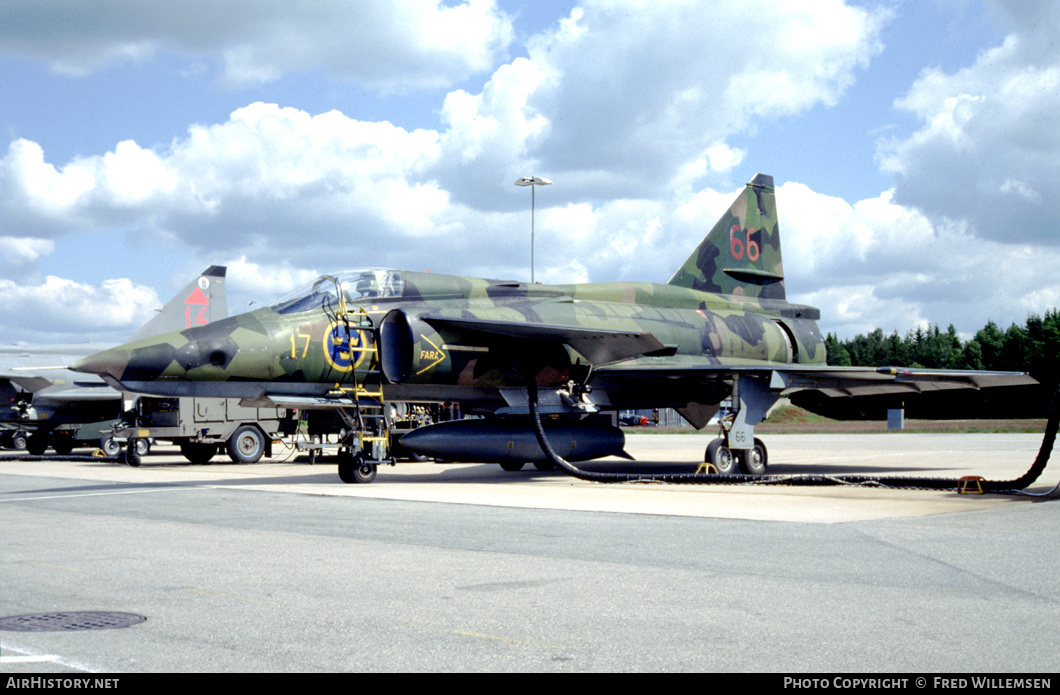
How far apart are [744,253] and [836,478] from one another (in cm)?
843

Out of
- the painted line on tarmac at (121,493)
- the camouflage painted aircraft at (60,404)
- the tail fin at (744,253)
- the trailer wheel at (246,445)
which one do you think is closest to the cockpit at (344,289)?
the painted line on tarmac at (121,493)

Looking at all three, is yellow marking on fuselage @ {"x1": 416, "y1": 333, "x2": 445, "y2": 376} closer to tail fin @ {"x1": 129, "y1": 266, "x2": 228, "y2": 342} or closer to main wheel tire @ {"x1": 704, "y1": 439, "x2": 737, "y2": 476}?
main wheel tire @ {"x1": 704, "y1": 439, "x2": 737, "y2": 476}

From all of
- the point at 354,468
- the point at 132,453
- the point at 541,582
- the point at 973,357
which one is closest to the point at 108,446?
the point at 132,453

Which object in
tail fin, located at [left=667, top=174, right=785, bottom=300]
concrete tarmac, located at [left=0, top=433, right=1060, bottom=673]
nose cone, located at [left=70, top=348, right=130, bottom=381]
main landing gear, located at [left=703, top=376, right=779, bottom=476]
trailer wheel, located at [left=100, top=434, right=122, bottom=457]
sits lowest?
trailer wheel, located at [left=100, top=434, right=122, bottom=457]

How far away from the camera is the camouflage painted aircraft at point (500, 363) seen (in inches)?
562

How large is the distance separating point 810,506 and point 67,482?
12322mm

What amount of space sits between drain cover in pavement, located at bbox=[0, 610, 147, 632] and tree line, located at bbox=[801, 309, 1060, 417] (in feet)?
38.0

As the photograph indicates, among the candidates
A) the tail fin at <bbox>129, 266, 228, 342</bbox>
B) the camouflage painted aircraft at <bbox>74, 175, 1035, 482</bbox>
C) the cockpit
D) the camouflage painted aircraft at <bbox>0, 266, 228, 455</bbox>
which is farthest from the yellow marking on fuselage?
the tail fin at <bbox>129, 266, 228, 342</bbox>

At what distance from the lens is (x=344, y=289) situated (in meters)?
15.4

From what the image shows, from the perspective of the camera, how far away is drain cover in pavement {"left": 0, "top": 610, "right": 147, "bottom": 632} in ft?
16.6

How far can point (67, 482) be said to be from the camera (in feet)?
55.4

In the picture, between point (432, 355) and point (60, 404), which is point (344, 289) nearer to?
point (432, 355)

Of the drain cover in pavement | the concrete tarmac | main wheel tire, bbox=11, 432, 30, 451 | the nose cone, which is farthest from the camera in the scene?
main wheel tire, bbox=11, 432, 30, 451
